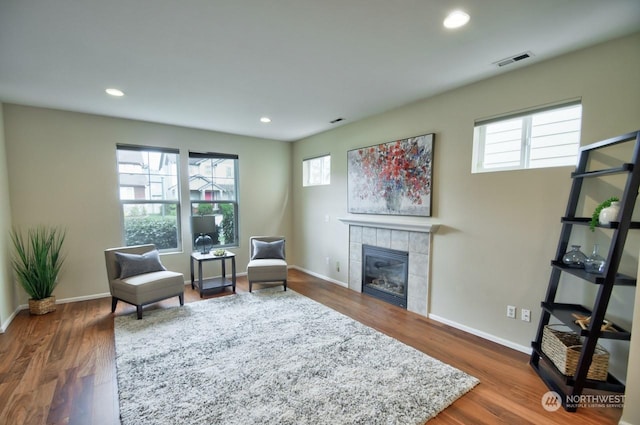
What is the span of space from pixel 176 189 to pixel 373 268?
11.3 ft

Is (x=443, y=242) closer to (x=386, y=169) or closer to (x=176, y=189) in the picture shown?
(x=386, y=169)

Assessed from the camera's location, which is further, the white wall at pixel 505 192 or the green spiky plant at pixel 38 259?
the green spiky plant at pixel 38 259

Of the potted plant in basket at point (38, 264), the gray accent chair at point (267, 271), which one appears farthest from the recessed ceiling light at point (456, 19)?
the potted plant in basket at point (38, 264)

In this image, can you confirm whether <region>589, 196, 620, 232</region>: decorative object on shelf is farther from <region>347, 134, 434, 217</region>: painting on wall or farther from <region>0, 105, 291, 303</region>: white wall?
<region>0, 105, 291, 303</region>: white wall

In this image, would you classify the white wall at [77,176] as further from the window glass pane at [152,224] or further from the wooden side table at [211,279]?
the wooden side table at [211,279]

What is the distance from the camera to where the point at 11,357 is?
2523mm

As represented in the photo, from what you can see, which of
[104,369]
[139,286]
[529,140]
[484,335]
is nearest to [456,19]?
[529,140]

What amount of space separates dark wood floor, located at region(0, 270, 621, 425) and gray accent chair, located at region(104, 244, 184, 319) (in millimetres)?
295

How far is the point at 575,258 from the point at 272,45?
2846mm

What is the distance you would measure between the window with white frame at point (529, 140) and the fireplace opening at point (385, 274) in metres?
1.49

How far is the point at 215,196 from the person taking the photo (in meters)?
5.04

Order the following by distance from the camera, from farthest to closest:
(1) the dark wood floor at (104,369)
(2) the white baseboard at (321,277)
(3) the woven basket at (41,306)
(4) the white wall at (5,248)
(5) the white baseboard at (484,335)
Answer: (2) the white baseboard at (321,277), (3) the woven basket at (41,306), (4) the white wall at (5,248), (5) the white baseboard at (484,335), (1) the dark wood floor at (104,369)

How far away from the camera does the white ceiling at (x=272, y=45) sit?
1.74 meters

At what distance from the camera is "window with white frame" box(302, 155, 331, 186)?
503 centimetres
